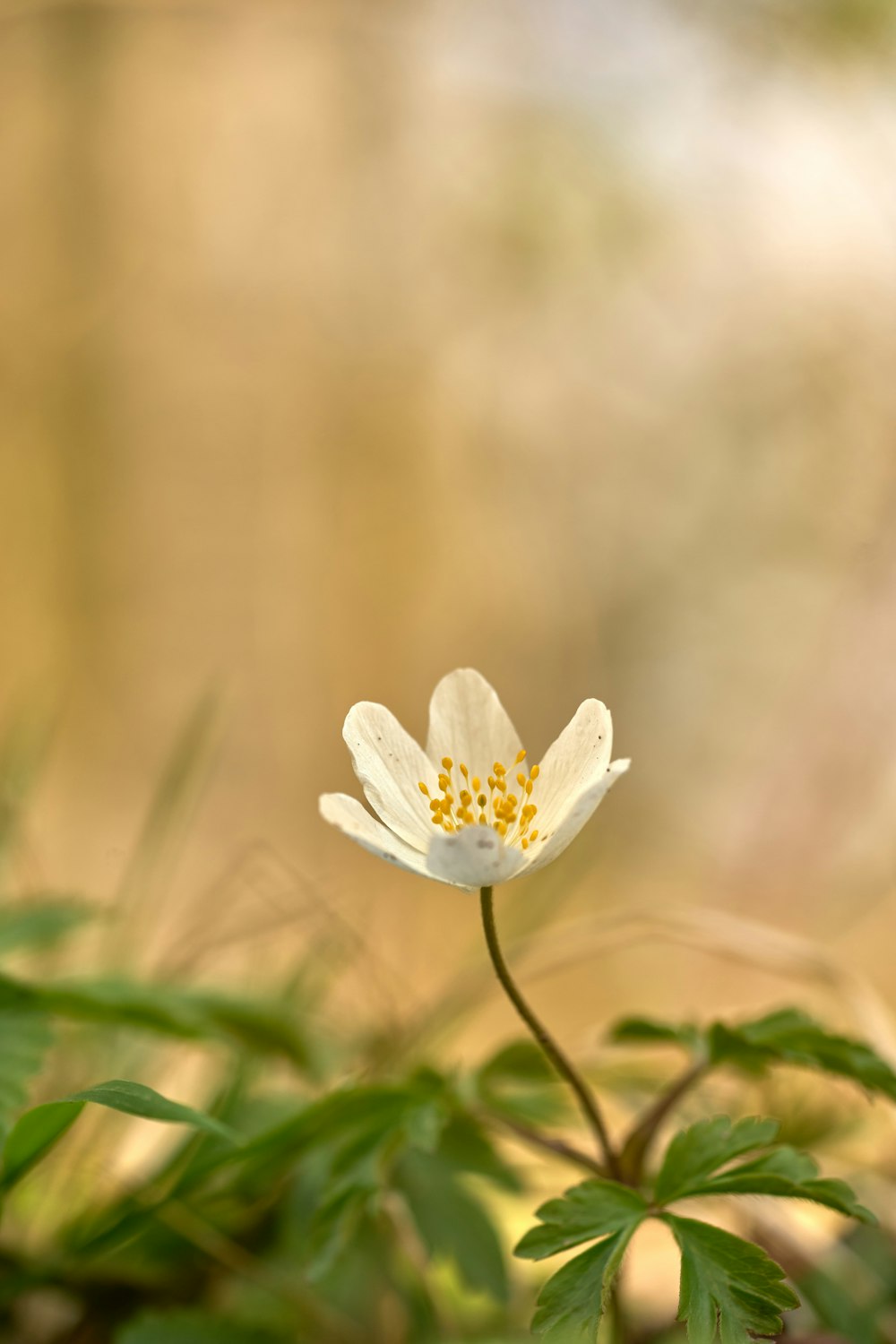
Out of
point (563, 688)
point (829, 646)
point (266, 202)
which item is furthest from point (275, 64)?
point (829, 646)

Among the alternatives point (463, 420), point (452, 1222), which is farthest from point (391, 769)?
point (463, 420)

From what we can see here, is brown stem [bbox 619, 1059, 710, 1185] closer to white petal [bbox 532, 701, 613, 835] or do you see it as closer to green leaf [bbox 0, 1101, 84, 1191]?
white petal [bbox 532, 701, 613, 835]

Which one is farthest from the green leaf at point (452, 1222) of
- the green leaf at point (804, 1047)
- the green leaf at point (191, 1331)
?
the green leaf at point (804, 1047)

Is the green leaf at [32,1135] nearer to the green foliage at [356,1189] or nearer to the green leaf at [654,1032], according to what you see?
the green foliage at [356,1189]

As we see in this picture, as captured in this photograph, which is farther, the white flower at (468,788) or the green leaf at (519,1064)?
the green leaf at (519,1064)

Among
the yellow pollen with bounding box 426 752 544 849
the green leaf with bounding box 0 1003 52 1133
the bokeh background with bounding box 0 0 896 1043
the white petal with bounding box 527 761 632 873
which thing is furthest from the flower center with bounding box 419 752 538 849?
the bokeh background with bounding box 0 0 896 1043

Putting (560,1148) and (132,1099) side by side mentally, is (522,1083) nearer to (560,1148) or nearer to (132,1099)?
(560,1148)
